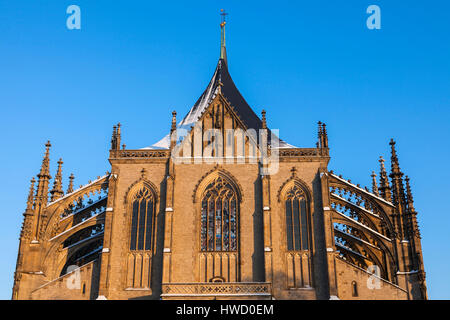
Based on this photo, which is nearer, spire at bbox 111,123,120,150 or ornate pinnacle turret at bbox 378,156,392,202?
spire at bbox 111,123,120,150

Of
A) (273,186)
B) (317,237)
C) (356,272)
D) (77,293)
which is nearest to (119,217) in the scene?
(77,293)

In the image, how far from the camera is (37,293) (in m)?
39.8

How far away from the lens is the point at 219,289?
37.9m

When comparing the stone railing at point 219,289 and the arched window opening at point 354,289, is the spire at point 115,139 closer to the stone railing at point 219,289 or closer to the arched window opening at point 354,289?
the stone railing at point 219,289

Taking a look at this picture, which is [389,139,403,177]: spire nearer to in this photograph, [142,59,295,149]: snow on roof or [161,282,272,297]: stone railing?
[142,59,295,149]: snow on roof

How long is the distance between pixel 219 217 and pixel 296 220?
5.43 meters

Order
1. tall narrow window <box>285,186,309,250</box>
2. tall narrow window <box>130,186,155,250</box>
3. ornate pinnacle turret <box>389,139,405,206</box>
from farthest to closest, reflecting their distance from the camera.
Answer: ornate pinnacle turret <box>389,139,405,206</box> → tall narrow window <box>130,186,155,250</box> → tall narrow window <box>285,186,309,250</box>

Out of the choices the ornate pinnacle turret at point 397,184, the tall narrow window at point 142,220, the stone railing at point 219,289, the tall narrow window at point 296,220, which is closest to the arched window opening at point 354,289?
the tall narrow window at point 296,220

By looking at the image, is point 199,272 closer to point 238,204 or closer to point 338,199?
point 238,204

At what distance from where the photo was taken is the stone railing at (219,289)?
124 ft

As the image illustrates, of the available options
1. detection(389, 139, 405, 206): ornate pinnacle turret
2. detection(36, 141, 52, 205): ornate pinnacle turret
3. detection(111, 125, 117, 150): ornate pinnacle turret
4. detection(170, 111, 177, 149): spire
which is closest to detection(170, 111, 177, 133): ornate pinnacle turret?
detection(170, 111, 177, 149): spire

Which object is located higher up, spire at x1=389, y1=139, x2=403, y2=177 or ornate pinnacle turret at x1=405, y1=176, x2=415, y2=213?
spire at x1=389, y1=139, x2=403, y2=177

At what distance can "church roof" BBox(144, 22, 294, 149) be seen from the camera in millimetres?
50656

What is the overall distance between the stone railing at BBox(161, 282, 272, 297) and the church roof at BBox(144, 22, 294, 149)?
44.9 ft
